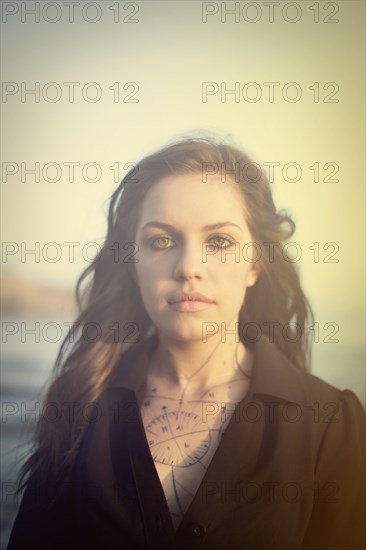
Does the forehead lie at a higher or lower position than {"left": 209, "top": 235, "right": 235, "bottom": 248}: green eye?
higher

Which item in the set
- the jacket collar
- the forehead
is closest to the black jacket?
the jacket collar

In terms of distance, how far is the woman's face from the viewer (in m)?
1.70

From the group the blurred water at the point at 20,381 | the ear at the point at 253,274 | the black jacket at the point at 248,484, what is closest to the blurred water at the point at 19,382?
the blurred water at the point at 20,381

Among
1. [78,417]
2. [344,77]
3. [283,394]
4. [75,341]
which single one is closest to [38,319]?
[75,341]

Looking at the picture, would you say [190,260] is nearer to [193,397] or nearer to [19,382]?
[193,397]

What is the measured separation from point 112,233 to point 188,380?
0.46m

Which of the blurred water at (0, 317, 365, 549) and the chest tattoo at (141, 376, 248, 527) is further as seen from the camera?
the blurred water at (0, 317, 365, 549)

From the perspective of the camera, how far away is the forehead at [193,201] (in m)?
1.70

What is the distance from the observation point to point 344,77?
1786mm

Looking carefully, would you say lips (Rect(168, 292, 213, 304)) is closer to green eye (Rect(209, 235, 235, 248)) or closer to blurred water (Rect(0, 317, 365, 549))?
green eye (Rect(209, 235, 235, 248))

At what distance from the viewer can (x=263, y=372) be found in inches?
67.7

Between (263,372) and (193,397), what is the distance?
8.0 inches

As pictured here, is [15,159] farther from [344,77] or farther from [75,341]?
[344,77]

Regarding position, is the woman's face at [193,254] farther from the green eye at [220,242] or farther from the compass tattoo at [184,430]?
the compass tattoo at [184,430]
